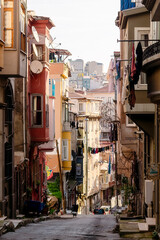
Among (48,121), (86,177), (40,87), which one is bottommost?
(86,177)

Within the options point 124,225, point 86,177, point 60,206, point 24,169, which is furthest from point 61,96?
point 124,225

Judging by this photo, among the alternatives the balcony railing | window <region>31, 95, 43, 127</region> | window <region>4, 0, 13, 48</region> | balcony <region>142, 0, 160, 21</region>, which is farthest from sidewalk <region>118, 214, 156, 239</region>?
window <region>31, 95, 43, 127</region>

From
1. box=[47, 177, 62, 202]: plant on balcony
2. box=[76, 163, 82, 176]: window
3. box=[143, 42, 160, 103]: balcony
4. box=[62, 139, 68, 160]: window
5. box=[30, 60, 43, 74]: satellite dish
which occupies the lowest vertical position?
box=[76, 163, 82, 176]: window

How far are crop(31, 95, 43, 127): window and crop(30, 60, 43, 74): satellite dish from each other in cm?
155

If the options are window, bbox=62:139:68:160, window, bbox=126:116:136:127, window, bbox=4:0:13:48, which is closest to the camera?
window, bbox=4:0:13:48

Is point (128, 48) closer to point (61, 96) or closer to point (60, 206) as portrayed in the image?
point (60, 206)

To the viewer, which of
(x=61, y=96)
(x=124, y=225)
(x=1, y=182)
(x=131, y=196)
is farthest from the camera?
(x=61, y=96)

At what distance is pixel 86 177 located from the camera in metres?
77.6

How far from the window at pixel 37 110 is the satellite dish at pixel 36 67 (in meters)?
1.55

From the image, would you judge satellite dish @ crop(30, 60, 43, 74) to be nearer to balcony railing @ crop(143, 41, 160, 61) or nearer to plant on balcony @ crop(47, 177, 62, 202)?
plant on balcony @ crop(47, 177, 62, 202)

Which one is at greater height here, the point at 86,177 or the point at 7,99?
the point at 7,99

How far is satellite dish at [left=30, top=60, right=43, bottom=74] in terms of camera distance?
31.5m

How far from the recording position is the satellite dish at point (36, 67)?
1239 inches

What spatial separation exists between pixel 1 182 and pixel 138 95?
594 centimetres
